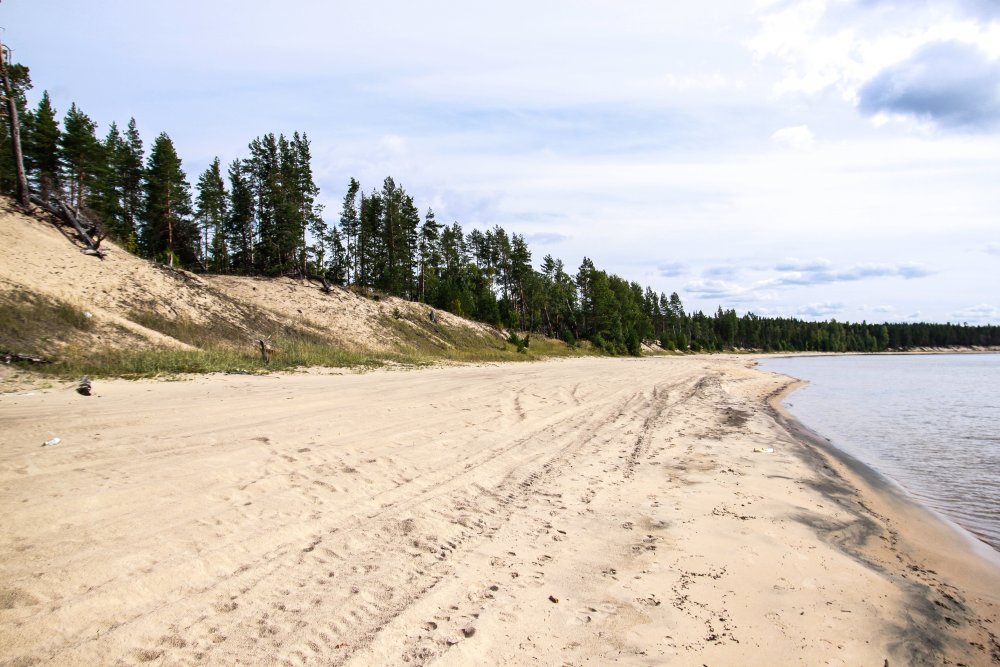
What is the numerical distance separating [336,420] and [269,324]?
26481 millimetres

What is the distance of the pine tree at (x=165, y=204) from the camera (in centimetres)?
4556

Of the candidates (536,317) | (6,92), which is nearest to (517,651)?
(6,92)

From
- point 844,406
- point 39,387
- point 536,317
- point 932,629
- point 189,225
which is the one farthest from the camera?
point 536,317

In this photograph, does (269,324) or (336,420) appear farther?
(269,324)

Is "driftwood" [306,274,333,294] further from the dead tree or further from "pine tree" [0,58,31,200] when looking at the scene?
"pine tree" [0,58,31,200]

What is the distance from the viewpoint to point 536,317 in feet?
281

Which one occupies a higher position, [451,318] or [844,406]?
[451,318]

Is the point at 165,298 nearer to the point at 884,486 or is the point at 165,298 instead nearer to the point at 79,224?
the point at 79,224

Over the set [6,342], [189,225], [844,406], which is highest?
[189,225]

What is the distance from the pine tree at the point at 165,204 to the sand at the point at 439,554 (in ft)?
144

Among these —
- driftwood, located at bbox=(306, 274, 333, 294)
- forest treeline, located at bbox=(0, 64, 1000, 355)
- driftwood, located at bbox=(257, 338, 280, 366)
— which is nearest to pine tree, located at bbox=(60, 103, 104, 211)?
forest treeline, located at bbox=(0, 64, 1000, 355)

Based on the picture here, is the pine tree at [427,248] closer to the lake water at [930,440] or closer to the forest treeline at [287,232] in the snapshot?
the forest treeline at [287,232]

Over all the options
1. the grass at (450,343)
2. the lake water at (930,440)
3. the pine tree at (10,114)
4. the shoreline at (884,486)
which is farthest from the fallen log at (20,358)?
the grass at (450,343)

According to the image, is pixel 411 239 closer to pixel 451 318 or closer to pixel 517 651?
pixel 451 318
